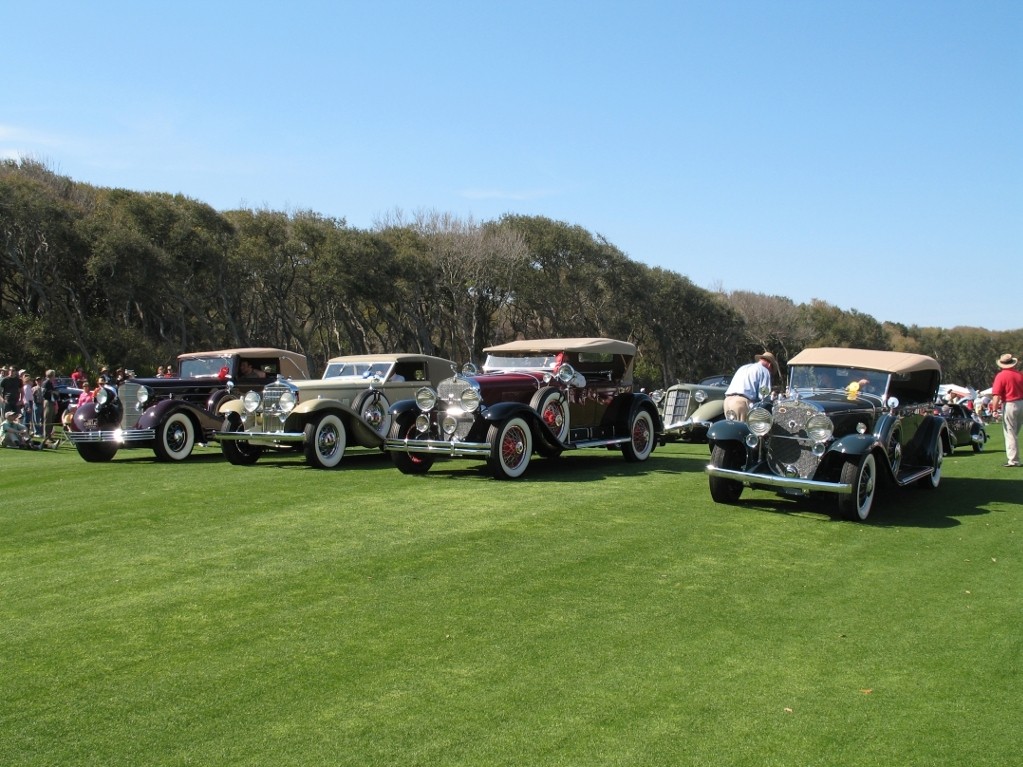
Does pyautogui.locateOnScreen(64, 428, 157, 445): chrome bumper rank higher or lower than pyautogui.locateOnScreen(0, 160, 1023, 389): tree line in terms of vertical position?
lower

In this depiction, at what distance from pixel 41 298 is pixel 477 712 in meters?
32.9

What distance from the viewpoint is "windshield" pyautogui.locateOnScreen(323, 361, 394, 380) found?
50.8ft

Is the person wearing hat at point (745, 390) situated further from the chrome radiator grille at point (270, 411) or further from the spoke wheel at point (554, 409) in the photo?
the chrome radiator grille at point (270, 411)

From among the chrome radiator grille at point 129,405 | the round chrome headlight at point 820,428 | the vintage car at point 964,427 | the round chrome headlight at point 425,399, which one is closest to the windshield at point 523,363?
the round chrome headlight at point 425,399

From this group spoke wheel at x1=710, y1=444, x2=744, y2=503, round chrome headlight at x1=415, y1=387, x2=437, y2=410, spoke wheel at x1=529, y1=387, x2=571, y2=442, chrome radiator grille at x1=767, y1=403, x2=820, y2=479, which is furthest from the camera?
spoke wheel at x1=529, y1=387, x2=571, y2=442

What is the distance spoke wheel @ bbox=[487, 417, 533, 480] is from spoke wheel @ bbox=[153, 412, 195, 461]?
244 inches

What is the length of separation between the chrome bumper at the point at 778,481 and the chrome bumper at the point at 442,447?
3.00 metres

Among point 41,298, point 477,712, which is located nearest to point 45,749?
point 477,712

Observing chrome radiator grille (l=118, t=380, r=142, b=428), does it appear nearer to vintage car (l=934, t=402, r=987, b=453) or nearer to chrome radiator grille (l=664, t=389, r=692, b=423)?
chrome radiator grille (l=664, t=389, r=692, b=423)

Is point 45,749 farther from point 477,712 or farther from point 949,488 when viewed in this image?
point 949,488

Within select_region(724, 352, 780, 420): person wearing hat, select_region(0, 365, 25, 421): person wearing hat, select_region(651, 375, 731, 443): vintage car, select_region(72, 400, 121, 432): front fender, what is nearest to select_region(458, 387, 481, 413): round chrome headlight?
select_region(724, 352, 780, 420): person wearing hat

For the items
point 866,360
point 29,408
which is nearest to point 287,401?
point 866,360

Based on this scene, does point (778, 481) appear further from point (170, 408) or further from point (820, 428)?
point (170, 408)

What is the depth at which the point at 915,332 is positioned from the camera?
96.4 metres
